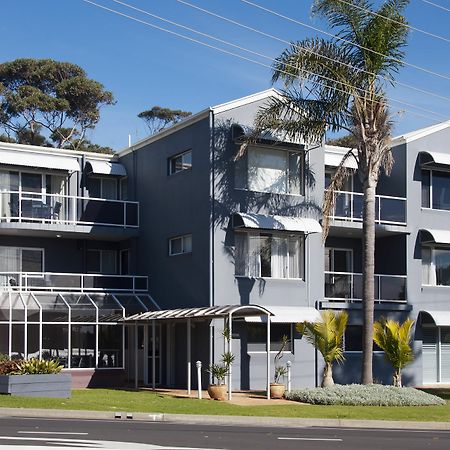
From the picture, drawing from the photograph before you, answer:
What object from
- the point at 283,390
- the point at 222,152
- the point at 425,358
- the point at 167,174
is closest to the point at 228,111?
the point at 222,152

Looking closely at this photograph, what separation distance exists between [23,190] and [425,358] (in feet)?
56.6

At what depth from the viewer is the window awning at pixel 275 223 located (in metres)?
30.7

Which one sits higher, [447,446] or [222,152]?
[222,152]

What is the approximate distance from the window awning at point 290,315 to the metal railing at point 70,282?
20.1 feet

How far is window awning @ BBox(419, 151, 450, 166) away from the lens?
116 ft

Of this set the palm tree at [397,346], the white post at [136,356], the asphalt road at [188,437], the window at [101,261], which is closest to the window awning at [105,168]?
the window at [101,261]

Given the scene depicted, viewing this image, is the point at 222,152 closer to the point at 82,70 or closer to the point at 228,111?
the point at 228,111

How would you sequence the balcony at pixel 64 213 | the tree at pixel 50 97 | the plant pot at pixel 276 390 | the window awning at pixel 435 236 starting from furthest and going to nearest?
the tree at pixel 50 97
the window awning at pixel 435 236
the balcony at pixel 64 213
the plant pot at pixel 276 390

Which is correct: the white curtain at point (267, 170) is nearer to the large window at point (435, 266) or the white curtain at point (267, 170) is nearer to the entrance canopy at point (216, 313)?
the entrance canopy at point (216, 313)

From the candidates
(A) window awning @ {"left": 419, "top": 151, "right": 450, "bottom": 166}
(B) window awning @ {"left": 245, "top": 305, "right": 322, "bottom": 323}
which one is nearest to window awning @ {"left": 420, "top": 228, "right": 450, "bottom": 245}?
(A) window awning @ {"left": 419, "top": 151, "right": 450, "bottom": 166}

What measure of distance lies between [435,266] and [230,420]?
17.1 metres

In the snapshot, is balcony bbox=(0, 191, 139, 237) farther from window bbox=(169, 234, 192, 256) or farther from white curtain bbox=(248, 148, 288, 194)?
white curtain bbox=(248, 148, 288, 194)

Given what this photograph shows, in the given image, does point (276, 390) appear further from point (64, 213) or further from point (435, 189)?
point (435, 189)

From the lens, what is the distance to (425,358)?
118ft
